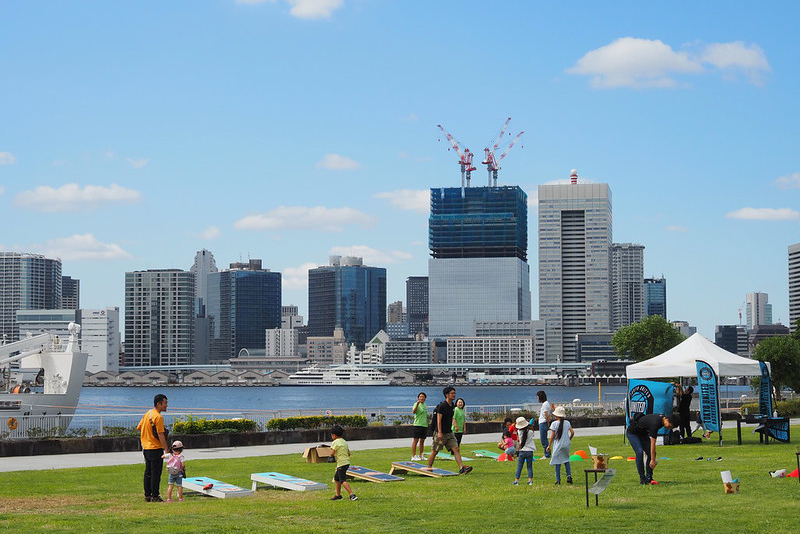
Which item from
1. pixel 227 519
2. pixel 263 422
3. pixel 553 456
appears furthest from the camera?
pixel 263 422

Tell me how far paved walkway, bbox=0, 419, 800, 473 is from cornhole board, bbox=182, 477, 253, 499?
7365 millimetres

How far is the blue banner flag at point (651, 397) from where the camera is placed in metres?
30.0

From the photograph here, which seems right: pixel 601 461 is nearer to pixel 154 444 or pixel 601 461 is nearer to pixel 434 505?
pixel 434 505

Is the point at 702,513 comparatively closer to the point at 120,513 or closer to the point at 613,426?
the point at 120,513

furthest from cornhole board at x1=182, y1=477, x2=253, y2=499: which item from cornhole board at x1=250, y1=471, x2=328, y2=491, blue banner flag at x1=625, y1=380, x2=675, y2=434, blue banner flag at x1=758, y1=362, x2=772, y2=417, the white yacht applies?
the white yacht

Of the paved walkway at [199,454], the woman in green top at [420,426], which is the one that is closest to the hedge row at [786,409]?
the paved walkway at [199,454]

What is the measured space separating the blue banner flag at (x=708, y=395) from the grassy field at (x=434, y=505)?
23.1 feet

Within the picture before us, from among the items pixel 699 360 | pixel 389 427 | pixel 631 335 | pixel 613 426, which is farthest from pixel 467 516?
pixel 631 335

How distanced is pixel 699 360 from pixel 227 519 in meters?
19.9

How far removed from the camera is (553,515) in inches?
631

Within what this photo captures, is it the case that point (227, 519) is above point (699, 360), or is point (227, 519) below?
below

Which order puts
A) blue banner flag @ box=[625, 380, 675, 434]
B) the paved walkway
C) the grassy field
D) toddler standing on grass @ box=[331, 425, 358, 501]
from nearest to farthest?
1. the grassy field
2. toddler standing on grass @ box=[331, 425, 358, 501]
3. the paved walkway
4. blue banner flag @ box=[625, 380, 675, 434]

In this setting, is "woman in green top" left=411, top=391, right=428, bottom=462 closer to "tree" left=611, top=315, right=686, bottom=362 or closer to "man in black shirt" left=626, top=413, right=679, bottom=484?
"man in black shirt" left=626, top=413, right=679, bottom=484

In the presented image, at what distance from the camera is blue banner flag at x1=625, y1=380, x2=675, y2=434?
3003 cm
